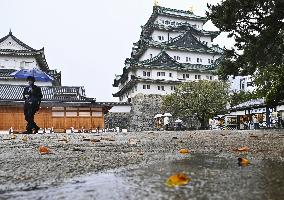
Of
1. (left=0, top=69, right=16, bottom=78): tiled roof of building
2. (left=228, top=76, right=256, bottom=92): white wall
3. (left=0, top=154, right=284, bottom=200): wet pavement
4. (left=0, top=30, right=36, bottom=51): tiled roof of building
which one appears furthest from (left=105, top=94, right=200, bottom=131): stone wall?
(left=0, top=154, right=284, bottom=200): wet pavement

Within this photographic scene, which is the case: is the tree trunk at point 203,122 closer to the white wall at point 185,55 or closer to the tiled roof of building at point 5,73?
the white wall at point 185,55

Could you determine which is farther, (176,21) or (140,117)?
(176,21)

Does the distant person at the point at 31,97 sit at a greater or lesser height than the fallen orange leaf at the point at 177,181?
greater

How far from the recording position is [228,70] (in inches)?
455

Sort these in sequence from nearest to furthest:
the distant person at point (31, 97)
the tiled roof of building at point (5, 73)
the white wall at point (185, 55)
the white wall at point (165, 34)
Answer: the distant person at point (31, 97) < the tiled roof of building at point (5, 73) < the white wall at point (185, 55) < the white wall at point (165, 34)

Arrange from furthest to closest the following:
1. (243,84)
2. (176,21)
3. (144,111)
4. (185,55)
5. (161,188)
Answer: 1. (243,84)
2. (176,21)
3. (185,55)
4. (144,111)
5. (161,188)

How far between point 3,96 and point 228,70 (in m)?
23.5

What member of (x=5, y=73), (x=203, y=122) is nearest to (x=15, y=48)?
(x=5, y=73)

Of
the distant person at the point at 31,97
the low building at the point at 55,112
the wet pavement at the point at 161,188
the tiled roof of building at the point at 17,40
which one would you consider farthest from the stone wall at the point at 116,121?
the wet pavement at the point at 161,188

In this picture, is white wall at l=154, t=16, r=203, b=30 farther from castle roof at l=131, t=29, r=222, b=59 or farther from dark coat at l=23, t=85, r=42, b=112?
dark coat at l=23, t=85, r=42, b=112

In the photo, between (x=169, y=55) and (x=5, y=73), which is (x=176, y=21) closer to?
(x=169, y=55)

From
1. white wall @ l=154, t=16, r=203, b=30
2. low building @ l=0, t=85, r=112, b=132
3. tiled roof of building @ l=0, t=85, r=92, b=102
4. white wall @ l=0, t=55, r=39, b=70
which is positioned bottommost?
low building @ l=0, t=85, r=112, b=132

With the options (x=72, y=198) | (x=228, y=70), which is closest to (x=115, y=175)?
(x=72, y=198)

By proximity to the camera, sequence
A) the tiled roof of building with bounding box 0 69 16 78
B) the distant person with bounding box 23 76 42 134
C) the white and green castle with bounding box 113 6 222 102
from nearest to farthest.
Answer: the distant person with bounding box 23 76 42 134 → the tiled roof of building with bounding box 0 69 16 78 → the white and green castle with bounding box 113 6 222 102
